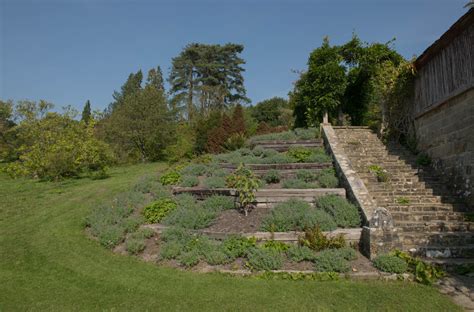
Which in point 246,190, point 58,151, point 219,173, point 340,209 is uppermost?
point 58,151

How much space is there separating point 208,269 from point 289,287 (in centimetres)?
177

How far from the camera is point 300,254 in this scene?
22.4 ft

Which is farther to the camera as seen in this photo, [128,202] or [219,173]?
[219,173]

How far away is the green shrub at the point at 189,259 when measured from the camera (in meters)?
6.70

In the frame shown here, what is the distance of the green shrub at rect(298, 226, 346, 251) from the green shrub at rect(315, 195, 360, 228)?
70 cm

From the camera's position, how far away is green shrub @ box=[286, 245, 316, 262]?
673cm

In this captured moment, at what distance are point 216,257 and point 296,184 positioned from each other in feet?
14.4

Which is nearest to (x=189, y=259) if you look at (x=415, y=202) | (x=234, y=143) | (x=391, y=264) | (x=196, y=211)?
(x=196, y=211)

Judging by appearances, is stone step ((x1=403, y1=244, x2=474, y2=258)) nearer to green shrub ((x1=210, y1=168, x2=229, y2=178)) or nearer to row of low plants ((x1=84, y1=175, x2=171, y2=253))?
row of low plants ((x1=84, y1=175, x2=171, y2=253))

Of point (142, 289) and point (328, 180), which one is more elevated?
point (328, 180)

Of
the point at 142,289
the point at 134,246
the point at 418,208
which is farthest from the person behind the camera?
the point at 418,208

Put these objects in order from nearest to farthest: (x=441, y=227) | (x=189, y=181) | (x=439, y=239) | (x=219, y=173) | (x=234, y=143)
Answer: (x=439, y=239) → (x=441, y=227) → (x=189, y=181) → (x=219, y=173) → (x=234, y=143)

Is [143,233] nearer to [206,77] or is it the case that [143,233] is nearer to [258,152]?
[258,152]

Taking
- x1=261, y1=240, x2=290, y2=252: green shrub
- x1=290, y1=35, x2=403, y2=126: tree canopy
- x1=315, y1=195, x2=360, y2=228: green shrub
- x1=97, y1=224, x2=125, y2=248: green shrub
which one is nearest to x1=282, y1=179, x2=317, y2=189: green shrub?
x1=315, y1=195, x2=360, y2=228: green shrub
